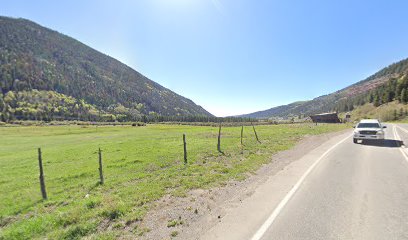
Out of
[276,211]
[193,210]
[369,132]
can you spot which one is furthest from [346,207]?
[369,132]

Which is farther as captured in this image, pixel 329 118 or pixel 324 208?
pixel 329 118

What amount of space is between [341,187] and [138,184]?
9049mm

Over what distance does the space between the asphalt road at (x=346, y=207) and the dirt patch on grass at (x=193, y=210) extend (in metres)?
1.68

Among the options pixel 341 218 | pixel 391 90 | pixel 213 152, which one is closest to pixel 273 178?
pixel 341 218

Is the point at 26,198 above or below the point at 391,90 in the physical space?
below

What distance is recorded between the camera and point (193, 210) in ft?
26.2

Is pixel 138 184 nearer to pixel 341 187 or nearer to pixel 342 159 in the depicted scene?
pixel 341 187

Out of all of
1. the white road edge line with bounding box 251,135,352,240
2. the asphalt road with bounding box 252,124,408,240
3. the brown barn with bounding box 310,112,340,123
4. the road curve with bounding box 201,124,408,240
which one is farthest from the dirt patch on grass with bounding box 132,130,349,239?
the brown barn with bounding box 310,112,340,123

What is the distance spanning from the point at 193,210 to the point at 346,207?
4.90 meters

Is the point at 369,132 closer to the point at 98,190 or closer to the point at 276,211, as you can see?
the point at 276,211

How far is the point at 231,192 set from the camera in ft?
31.9

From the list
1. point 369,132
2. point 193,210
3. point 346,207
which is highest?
point 369,132

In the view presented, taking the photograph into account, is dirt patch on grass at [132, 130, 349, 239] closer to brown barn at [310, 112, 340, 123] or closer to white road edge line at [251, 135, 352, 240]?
white road edge line at [251, 135, 352, 240]

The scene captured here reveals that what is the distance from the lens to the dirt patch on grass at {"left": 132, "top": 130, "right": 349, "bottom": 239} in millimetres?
6508
